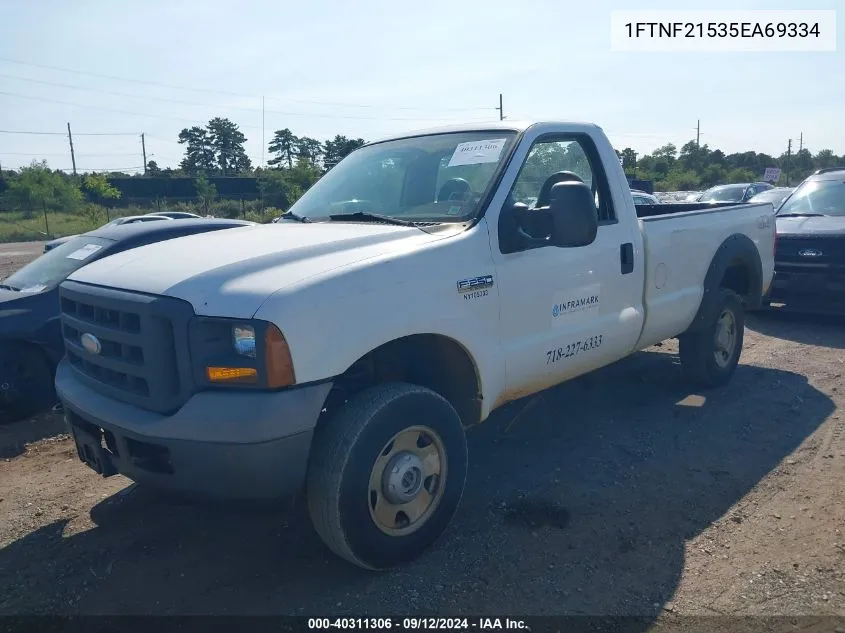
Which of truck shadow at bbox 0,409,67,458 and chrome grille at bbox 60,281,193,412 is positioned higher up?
chrome grille at bbox 60,281,193,412

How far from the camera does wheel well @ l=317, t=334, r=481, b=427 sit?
3.35m

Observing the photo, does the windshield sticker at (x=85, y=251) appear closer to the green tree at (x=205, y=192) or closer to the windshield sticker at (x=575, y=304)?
the windshield sticker at (x=575, y=304)

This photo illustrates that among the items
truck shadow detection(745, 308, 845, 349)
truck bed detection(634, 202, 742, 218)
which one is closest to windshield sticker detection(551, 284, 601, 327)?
truck bed detection(634, 202, 742, 218)

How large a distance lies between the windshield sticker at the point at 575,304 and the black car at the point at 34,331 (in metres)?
2.79

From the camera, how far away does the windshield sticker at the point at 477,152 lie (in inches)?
156

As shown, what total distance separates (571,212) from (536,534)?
5.41 feet

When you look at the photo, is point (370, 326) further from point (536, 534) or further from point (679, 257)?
point (679, 257)

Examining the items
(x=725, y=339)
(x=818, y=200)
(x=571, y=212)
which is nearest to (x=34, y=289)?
(x=571, y=212)

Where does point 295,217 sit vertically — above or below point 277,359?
above

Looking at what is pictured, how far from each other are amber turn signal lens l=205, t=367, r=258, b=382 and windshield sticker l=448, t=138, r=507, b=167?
1908 millimetres

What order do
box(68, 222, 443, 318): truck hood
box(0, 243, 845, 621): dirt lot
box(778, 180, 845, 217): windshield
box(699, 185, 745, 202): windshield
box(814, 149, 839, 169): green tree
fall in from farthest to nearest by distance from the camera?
box(814, 149, 839, 169): green tree
box(699, 185, 745, 202): windshield
box(778, 180, 845, 217): windshield
box(0, 243, 845, 621): dirt lot
box(68, 222, 443, 318): truck hood

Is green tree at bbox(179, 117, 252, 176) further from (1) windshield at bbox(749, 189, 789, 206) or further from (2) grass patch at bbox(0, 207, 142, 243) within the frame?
(1) windshield at bbox(749, 189, 789, 206)

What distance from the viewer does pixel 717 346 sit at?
5.89m

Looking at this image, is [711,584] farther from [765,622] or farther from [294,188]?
[294,188]
